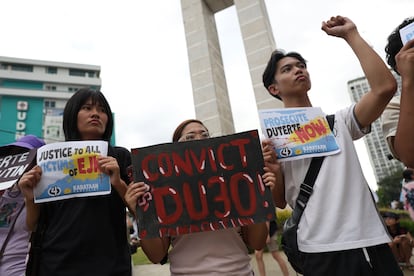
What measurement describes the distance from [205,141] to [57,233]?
0.86 m

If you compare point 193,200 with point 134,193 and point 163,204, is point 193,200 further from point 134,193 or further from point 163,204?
point 134,193

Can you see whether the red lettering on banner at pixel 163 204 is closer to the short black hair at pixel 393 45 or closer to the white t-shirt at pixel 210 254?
the white t-shirt at pixel 210 254

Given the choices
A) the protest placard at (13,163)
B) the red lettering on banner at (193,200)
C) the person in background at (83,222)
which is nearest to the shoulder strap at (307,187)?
the red lettering on banner at (193,200)

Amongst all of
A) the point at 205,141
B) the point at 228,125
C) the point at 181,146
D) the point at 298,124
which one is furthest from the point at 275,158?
the point at 228,125

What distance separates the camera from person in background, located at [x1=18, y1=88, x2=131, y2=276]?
1300mm

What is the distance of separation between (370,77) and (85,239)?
1565mm

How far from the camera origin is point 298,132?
1.44m

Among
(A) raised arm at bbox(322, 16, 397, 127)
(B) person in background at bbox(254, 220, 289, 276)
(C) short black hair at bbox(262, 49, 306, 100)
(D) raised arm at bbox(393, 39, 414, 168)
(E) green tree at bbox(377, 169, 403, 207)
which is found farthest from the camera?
(E) green tree at bbox(377, 169, 403, 207)

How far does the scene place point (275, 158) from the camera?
1.44 meters

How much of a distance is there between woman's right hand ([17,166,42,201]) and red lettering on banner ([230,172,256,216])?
997 millimetres

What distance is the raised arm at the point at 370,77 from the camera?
50.2 inches

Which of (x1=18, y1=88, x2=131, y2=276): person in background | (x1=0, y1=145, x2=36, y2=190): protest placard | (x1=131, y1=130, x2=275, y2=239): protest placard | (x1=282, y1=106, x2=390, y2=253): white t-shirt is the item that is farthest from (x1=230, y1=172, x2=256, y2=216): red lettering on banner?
(x1=0, y1=145, x2=36, y2=190): protest placard

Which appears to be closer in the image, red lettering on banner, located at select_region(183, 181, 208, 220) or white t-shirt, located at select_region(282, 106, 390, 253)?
white t-shirt, located at select_region(282, 106, 390, 253)

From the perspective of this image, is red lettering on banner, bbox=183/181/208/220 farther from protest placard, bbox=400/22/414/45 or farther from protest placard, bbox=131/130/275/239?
protest placard, bbox=400/22/414/45
